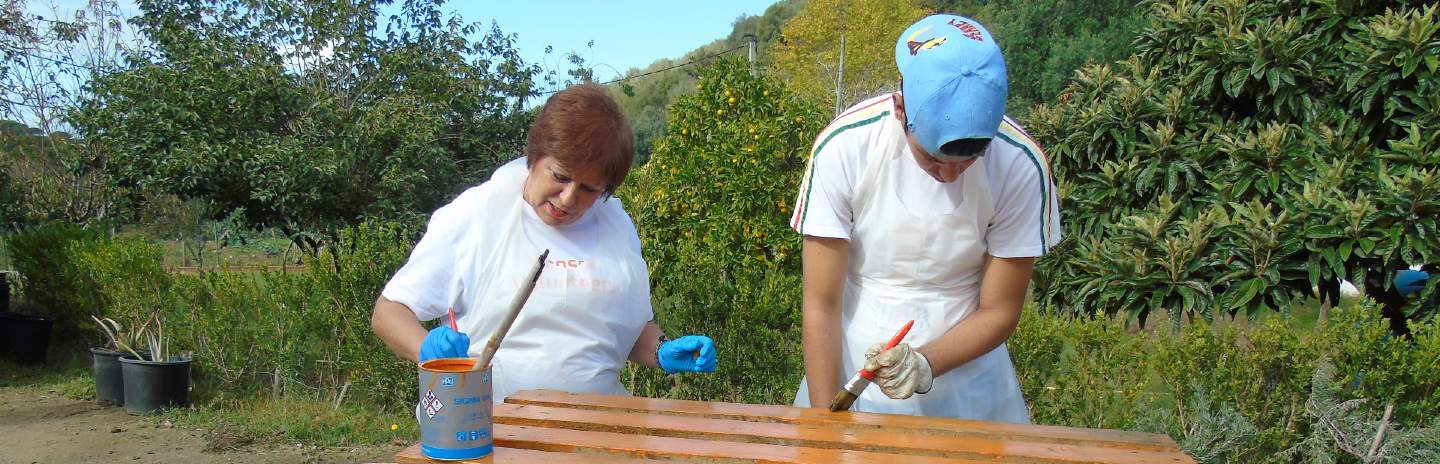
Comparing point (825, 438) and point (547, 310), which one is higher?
point (547, 310)

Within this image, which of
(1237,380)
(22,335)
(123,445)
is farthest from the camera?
(22,335)

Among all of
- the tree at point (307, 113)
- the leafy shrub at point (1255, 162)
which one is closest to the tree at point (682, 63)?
the tree at point (307, 113)

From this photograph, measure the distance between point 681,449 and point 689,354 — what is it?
0.73m

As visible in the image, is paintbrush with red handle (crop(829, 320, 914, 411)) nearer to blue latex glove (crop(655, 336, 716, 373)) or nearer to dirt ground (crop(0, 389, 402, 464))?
blue latex glove (crop(655, 336, 716, 373))

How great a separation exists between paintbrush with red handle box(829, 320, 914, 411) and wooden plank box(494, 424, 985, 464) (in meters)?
0.31

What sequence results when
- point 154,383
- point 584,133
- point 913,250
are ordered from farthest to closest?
point 154,383, point 584,133, point 913,250

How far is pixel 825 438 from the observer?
2006 mm

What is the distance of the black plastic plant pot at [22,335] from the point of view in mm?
8148

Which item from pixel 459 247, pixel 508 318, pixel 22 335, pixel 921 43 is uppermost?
pixel 921 43

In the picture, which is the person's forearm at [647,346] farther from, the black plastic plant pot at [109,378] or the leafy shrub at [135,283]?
the black plastic plant pot at [109,378]

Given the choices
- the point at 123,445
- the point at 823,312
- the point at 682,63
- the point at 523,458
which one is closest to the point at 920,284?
the point at 823,312

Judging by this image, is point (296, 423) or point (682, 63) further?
point (682, 63)

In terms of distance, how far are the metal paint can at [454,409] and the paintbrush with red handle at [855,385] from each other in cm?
79

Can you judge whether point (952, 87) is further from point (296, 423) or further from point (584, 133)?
point (296, 423)
